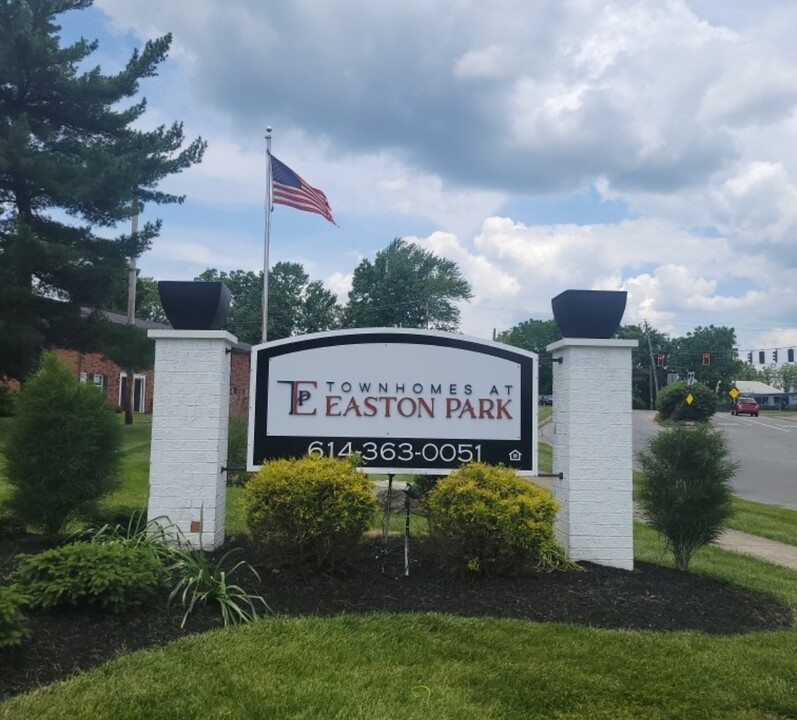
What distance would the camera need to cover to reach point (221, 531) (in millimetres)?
6293

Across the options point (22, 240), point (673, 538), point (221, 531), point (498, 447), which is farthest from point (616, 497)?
point (22, 240)

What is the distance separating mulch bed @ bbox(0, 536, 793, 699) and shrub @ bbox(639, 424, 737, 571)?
40 cm

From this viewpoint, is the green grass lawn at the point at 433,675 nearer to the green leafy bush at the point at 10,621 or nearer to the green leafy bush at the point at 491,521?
the green leafy bush at the point at 10,621

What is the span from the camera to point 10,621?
347 centimetres

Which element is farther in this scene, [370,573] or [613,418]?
[613,418]

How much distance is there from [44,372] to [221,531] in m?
1.99

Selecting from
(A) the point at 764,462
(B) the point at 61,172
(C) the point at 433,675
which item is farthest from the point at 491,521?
(A) the point at 764,462

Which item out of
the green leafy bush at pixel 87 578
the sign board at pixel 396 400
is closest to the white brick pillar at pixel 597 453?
the sign board at pixel 396 400

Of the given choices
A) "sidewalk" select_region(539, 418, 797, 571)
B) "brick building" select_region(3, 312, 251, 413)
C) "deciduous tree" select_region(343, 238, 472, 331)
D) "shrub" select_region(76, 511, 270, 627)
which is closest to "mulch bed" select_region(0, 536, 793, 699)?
"shrub" select_region(76, 511, 270, 627)

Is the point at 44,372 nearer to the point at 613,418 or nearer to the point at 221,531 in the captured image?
the point at 221,531

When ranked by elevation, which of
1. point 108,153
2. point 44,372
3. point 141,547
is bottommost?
point 141,547

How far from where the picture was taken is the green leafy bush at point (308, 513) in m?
5.07

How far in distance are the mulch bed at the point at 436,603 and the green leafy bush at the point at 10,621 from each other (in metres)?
0.15

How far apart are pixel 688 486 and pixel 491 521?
1824 mm
